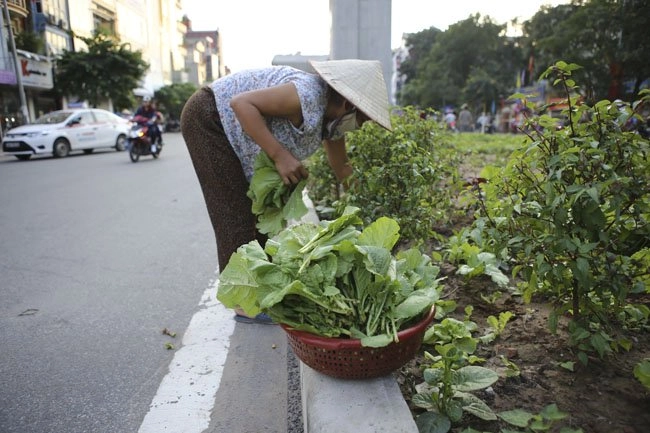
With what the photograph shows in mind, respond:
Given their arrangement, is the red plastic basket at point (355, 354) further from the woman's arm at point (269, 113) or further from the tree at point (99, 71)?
the tree at point (99, 71)

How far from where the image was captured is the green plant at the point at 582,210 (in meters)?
1.49

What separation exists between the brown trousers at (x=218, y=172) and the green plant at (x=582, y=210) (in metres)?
1.37

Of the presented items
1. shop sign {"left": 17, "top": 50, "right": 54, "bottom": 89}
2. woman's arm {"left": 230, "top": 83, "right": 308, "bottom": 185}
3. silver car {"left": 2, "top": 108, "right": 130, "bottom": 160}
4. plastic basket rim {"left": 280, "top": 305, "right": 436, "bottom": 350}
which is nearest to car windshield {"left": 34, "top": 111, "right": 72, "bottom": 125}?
silver car {"left": 2, "top": 108, "right": 130, "bottom": 160}

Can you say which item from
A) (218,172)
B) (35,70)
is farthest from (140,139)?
(35,70)

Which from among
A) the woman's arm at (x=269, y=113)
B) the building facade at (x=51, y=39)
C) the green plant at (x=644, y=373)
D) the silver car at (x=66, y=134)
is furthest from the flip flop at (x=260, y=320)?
the building facade at (x=51, y=39)

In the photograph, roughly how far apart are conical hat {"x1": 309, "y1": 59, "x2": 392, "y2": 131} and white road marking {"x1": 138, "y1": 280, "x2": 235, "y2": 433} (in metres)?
1.39

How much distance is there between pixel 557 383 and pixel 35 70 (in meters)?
27.6

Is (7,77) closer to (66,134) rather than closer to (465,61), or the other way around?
(66,134)

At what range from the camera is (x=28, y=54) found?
2264 cm

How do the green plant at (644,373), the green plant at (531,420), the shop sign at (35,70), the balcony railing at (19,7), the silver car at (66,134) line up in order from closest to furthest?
the green plant at (531,420) → the green plant at (644,373) → the silver car at (66,134) → the shop sign at (35,70) → the balcony railing at (19,7)

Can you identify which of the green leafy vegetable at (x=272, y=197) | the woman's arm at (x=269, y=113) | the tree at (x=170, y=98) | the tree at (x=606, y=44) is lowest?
the green leafy vegetable at (x=272, y=197)

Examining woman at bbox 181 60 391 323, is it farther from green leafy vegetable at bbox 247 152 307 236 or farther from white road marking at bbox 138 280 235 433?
white road marking at bbox 138 280 235 433

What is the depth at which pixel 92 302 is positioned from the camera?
310 centimetres

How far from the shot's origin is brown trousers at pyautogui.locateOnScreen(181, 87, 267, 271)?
2.56m
